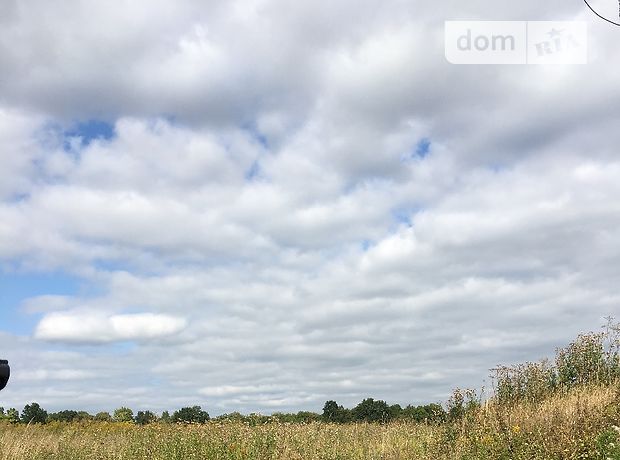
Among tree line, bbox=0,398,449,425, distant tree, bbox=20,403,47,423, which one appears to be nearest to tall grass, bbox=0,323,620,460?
tree line, bbox=0,398,449,425

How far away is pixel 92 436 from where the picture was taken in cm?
1569

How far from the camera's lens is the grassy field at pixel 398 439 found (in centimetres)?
1183

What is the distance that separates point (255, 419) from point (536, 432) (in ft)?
20.8

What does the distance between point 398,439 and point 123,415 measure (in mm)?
12616

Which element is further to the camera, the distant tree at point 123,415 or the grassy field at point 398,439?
the distant tree at point 123,415

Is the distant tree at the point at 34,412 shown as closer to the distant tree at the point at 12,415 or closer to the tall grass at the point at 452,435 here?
the distant tree at the point at 12,415

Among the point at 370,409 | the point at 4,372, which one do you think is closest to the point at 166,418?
the point at 370,409

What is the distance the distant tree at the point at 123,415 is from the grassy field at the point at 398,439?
6.52m

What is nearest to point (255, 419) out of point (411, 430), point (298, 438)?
point (298, 438)

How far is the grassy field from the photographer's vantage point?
1183 cm

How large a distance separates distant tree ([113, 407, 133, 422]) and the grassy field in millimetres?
6516

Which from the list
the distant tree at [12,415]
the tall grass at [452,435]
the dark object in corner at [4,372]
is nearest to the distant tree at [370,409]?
the tall grass at [452,435]

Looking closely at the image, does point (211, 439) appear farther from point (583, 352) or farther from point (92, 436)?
point (583, 352)

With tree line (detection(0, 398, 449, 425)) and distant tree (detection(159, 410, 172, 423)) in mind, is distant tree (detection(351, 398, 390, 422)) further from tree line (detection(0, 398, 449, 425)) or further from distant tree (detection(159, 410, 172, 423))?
distant tree (detection(159, 410, 172, 423))
